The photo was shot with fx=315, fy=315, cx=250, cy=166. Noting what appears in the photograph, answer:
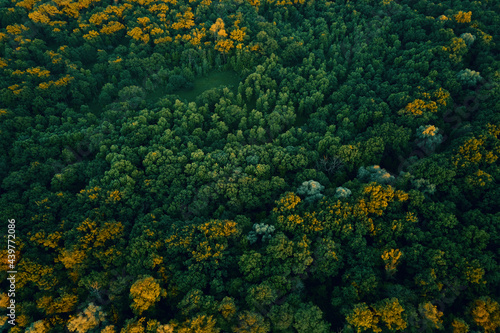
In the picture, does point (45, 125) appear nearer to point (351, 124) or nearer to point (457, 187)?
point (351, 124)

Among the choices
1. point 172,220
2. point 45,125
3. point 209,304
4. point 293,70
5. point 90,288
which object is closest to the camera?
point 209,304

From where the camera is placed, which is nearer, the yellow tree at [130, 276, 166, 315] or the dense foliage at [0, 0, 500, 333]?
the yellow tree at [130, 276, 166, 315]

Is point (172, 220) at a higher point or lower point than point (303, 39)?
lower

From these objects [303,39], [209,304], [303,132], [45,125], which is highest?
[303,39]

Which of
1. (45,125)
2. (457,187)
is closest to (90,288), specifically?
(45,125)

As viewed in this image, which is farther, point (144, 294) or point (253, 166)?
point (253, 166)

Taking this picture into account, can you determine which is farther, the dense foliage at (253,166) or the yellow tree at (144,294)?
the dense foliage at (253,166)

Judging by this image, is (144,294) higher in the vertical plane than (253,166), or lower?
lower

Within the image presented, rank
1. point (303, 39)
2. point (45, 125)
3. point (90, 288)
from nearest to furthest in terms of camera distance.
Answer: point (90, 288), point (45, 125), point (303, 39)
